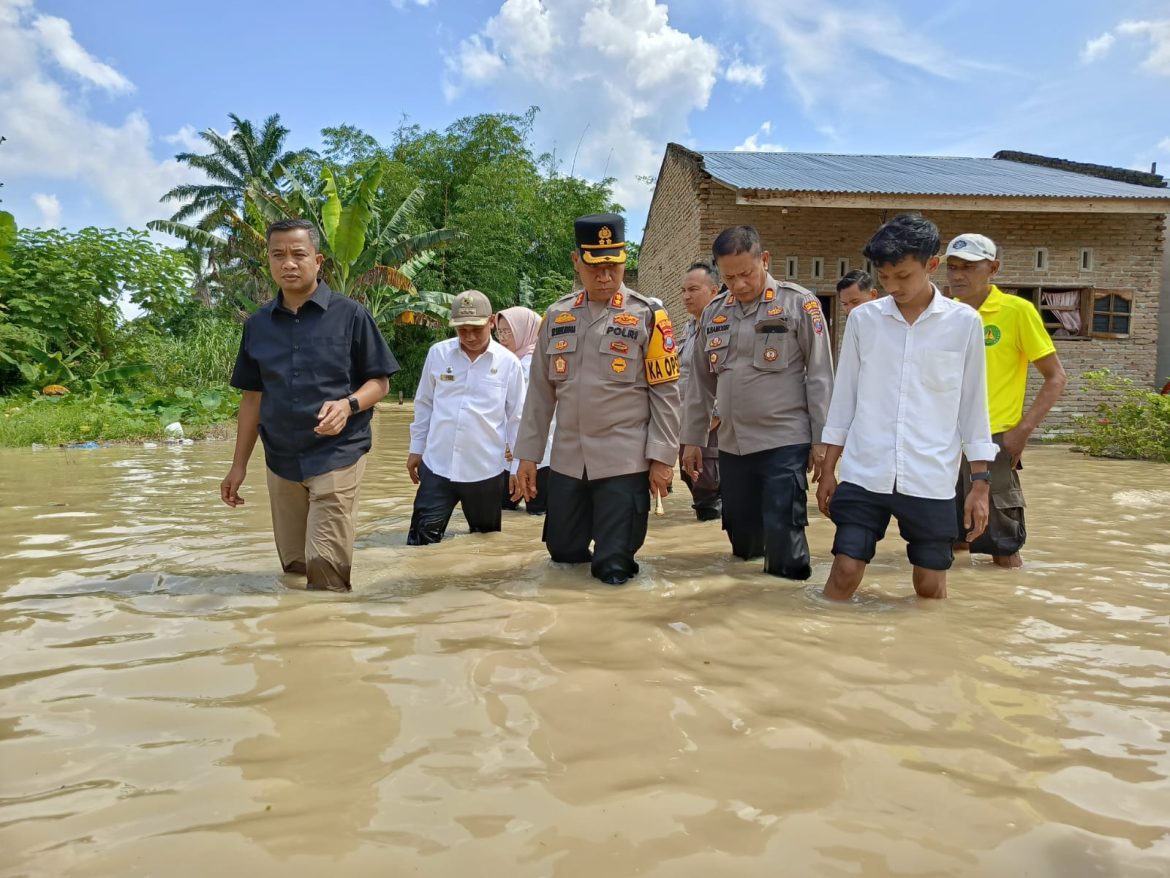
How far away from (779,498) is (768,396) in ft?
1.78

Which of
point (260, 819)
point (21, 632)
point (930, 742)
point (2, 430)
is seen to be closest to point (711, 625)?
point (930, 742)

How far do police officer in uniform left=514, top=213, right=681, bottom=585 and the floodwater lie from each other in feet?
1.20

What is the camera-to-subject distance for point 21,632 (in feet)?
10.9

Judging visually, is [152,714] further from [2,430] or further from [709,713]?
[2,430]

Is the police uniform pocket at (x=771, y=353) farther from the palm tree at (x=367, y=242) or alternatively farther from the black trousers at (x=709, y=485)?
the palm tree at (x=367, y=242)

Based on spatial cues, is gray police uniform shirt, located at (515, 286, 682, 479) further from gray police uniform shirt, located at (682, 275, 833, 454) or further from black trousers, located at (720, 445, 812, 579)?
black trousers, located at (720, 445, 812, 579)

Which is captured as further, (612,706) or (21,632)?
(21,632)

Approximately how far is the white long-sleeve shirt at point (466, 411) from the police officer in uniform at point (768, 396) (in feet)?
4.92

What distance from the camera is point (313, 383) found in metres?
3.81

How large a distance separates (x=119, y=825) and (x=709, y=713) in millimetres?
1586

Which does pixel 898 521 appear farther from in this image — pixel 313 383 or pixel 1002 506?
pixel 313 383

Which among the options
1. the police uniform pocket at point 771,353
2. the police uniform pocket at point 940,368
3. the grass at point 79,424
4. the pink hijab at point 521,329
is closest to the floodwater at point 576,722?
the police uniform pocket at point 940,368

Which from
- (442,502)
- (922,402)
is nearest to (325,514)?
(442,502)

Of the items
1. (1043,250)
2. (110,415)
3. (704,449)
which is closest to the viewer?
(704,449)
